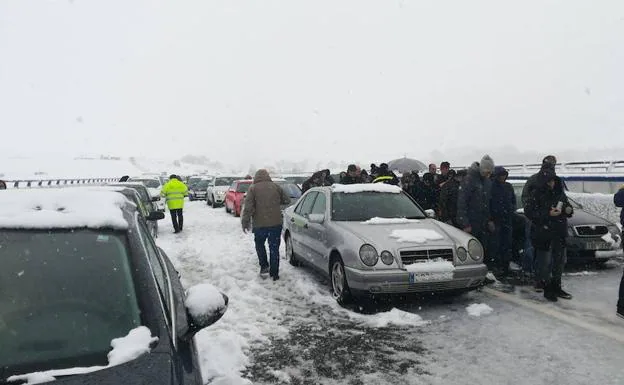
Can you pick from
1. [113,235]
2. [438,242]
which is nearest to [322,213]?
[438,242]

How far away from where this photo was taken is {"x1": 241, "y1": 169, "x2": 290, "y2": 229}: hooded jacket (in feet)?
25.8

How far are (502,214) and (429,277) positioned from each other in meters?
2.60

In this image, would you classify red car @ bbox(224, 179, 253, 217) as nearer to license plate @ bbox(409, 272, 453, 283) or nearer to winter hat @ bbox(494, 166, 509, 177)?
winter hat @ bbox(494, 166, 509, 177)

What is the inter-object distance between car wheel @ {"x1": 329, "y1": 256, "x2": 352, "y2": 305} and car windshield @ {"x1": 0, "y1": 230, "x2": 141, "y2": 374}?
3.81 m

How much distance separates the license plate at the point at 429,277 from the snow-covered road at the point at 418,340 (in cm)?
40

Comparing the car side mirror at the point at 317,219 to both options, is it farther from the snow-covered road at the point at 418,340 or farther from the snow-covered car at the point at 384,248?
the snow-covered road at the point at 418,340

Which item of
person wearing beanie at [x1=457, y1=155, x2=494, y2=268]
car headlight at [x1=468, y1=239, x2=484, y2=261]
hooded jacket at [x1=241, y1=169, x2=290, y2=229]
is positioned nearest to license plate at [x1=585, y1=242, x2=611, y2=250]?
person wearing beanie at [x1=457, y1=155, x2=494, y2=268]

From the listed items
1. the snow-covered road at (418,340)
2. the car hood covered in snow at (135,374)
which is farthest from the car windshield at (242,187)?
the car hood covered in snow at (135,374)

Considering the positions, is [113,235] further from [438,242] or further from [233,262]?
[233,262]

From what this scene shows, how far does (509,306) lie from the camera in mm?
5855

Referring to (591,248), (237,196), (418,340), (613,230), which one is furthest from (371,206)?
(237,196)

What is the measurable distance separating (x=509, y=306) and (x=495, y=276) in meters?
1.80

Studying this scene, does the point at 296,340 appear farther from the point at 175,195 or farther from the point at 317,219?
the point at 175,195

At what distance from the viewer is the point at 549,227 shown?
612 centimetres
